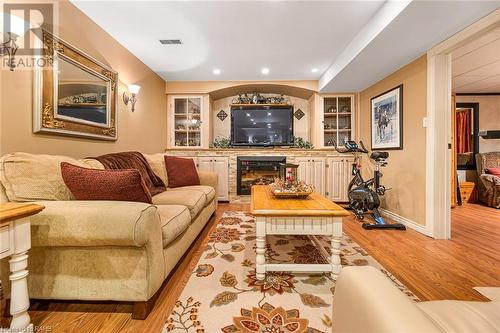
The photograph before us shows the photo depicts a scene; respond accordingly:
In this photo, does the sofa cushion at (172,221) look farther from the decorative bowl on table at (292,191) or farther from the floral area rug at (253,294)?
the decorative bowl on table at (292,191)

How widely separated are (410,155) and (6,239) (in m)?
3.81

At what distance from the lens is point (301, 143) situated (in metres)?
4.91

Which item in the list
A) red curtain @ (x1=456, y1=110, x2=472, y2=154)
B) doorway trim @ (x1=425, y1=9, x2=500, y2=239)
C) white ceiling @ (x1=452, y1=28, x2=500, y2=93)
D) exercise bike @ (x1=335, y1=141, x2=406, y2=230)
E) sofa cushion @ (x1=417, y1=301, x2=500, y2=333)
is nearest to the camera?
sofa cushion @ (x1=417, y1=301, x2=500, y2=333)

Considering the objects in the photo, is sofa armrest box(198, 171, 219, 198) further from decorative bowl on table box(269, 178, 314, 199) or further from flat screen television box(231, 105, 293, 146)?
decorative bowl on table box(269, 178, 314, 199)

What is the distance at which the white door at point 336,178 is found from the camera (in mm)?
4496

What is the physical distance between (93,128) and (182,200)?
4.29 feet

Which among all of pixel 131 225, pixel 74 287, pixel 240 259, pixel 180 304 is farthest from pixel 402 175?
pixel 74 287

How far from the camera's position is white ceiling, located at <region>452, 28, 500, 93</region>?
9.42 ft

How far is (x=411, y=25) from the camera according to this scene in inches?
85.4

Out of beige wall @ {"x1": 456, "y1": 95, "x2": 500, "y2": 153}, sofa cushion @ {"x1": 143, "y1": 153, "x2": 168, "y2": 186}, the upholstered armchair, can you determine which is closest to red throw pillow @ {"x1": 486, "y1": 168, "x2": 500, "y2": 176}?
the upholstered armchair

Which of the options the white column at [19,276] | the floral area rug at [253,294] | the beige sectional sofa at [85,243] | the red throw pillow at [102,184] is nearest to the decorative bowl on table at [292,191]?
the floral area rug at [253,294]

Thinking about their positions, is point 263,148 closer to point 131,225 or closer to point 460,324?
point 131,225

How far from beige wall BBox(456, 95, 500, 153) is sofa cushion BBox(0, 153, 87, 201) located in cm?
690

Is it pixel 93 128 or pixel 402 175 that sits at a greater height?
pixel 93 128
